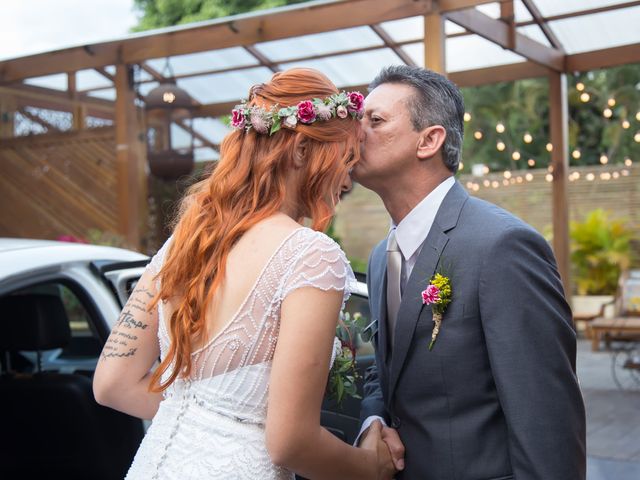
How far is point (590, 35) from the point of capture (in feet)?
29.7

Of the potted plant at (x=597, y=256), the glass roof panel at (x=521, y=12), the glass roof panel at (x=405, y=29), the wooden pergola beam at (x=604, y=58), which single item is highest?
the glass roof panel at (x=521, y=12)

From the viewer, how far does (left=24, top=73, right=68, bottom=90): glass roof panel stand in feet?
28.3

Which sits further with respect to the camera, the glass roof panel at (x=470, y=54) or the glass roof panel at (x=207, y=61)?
the glass roof panel at (x=207, y=61)

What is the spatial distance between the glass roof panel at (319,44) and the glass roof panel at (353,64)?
13cm

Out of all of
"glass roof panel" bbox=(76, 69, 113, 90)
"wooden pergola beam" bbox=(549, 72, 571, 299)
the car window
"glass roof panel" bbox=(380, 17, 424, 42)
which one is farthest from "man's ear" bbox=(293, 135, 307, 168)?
"wooden pergola beam" bbox=(549, 72, 571, 299)

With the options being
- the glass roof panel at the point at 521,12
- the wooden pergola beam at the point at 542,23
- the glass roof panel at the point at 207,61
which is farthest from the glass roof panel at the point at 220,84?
the wooden pergola beam at the point at 542,23

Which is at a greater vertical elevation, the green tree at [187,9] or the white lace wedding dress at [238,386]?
the green tree at [187,9]

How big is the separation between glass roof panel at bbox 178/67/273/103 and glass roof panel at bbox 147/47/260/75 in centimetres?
13

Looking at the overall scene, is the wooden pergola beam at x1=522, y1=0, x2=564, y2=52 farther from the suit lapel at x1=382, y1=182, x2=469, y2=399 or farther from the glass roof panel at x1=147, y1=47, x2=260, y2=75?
the suit lapel at x1=382, y1=182, x2=469, y2=399

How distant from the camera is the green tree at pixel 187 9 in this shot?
68.6ft

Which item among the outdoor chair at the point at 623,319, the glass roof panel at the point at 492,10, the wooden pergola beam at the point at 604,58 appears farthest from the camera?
the outdoor chair at the point at 623,319

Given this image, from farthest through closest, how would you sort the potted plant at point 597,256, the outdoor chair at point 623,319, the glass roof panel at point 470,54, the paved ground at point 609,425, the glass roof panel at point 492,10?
the potted plant at point 597,256 → the outdoor chair at point 623,319 → the glass roof panel at point 470,54 → the glass roof panel at point 492,10 → the paved ground at point 609,425

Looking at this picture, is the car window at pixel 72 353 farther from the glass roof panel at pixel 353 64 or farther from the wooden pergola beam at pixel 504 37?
the glass roof panel at pixel 353 64

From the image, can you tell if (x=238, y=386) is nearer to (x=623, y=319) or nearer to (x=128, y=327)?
(x=128, y=327)
